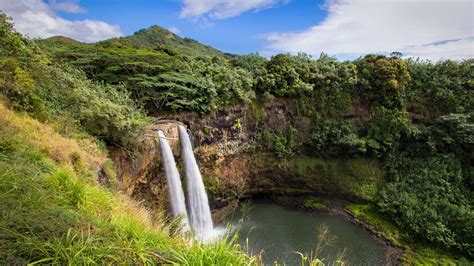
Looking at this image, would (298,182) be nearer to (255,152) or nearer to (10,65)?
(255,152)

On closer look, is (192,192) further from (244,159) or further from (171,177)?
(244,159)

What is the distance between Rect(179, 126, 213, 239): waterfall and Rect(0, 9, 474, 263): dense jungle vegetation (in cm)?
209

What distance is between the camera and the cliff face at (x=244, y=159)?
1182 centimetres

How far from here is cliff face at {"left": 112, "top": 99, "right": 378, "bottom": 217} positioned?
38.8 ft

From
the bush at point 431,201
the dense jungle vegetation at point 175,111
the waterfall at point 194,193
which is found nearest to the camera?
the dense jungle vegetation at point 175,111

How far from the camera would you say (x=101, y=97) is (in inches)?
378

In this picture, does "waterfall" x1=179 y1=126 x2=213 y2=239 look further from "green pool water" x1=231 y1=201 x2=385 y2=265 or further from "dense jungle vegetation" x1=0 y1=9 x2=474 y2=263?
"dense jungle vegetation" x1=0 y1=9 x2=474 y2=263

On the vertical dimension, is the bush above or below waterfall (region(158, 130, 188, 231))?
below

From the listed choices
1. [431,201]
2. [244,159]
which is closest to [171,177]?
[244,159]

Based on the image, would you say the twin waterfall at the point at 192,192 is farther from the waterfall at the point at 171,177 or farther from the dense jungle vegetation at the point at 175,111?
the dense jungle vegetation at the point at 175,111

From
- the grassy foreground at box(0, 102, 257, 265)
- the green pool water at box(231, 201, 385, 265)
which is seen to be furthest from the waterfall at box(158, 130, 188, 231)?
the grassy foreground at box(0, 102, 257, 265)

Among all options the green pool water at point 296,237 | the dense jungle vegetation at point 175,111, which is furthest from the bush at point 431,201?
the green pool water at point 296,237

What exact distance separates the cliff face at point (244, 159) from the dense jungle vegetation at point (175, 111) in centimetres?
53

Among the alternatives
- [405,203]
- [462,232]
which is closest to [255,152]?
[405,203]
